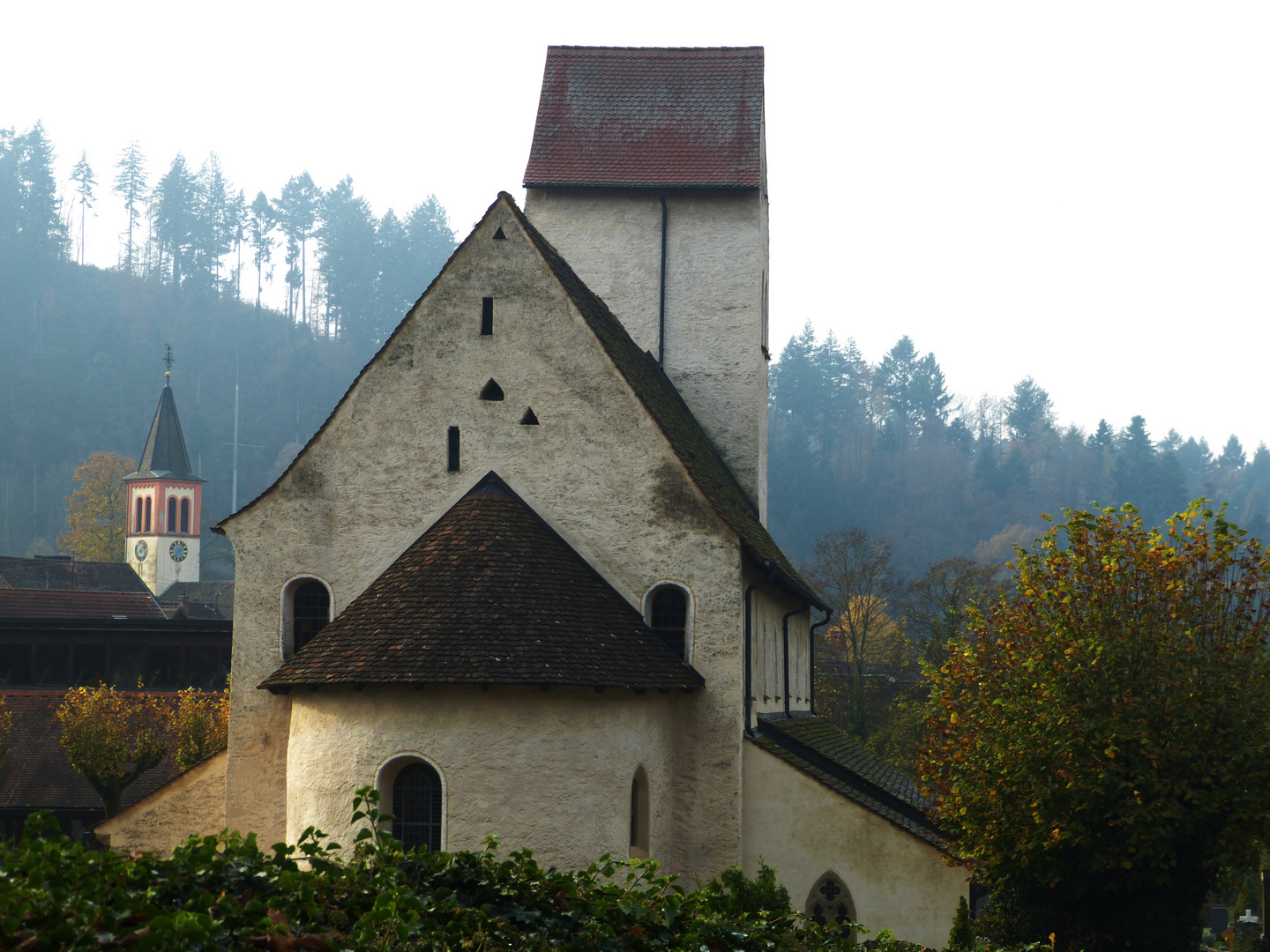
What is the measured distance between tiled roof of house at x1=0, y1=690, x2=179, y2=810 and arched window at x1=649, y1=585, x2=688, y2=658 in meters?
26.9

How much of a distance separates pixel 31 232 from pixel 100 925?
185491 mm

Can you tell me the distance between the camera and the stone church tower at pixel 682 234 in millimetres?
30500

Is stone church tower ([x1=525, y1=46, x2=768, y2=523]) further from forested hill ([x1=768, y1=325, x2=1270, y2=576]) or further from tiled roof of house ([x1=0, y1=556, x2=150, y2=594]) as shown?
forested hill ([x1=768, y1=325, x2=1270, y2=576])

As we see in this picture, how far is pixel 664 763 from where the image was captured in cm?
2012

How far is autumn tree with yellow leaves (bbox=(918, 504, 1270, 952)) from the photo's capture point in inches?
662

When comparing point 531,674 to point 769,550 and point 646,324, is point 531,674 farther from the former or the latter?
point 646,324

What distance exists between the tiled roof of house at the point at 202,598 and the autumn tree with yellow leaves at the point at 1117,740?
8960 centimetres

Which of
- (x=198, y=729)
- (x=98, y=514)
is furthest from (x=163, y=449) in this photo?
(x=198, y=729)

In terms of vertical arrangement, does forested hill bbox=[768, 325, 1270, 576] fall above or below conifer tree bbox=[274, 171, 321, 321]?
below

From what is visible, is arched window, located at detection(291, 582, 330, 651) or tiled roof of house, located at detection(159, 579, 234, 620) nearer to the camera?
arched window, located at detection(291, 582, 330, 651)

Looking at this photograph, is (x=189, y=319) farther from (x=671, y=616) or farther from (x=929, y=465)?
(x=671, y=616)

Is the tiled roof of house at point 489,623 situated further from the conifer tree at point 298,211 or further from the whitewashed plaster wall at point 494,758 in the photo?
the conifer tree at point 298,211

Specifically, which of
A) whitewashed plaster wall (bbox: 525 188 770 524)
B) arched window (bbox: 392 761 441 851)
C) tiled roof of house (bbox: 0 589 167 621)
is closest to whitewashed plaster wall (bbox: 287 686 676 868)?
arched window (bbox: 392 761 441 851)

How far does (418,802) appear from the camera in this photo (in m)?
18.3
